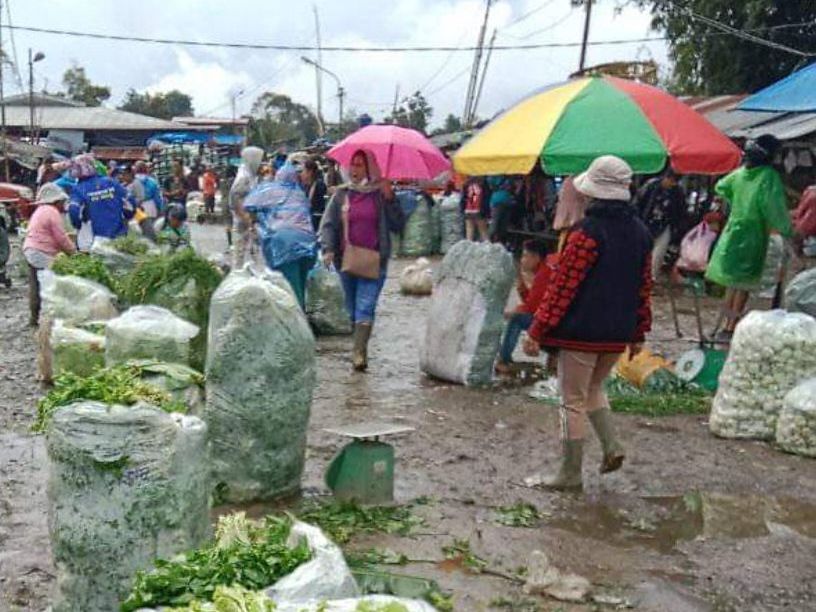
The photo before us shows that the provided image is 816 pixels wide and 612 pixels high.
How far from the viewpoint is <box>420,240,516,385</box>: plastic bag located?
823cm

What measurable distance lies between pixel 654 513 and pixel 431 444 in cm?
162

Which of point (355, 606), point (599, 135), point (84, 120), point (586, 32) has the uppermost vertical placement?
point (586, 32)

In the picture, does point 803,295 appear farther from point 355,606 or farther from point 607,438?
point 355,606

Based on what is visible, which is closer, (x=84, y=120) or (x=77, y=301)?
(x=77, y=301)

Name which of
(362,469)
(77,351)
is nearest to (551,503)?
(362,469)

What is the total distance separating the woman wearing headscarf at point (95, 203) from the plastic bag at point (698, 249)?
608 centimetres

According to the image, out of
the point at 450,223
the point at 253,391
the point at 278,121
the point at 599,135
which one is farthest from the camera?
the point at 278,121

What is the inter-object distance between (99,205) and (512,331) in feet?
15.9

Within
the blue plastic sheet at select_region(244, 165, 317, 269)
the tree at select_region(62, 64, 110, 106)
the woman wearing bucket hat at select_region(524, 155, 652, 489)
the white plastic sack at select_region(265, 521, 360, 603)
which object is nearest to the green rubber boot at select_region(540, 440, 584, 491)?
the woman wearing bucket hat at select_region(524, 155, 652, 489)

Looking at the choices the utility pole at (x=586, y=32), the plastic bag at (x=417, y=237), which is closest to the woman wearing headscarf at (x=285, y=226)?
the plastic bag at (x=417, y=237)

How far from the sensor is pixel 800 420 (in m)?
6.56

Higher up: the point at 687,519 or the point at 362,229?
the point at 362,229

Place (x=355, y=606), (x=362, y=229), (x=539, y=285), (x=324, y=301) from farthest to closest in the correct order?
(x=324, y=301) < (x=362, y=229) < (x=539, y=285) < (x=355, y=606)

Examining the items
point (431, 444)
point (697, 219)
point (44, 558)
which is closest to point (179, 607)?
point (44, 558)
